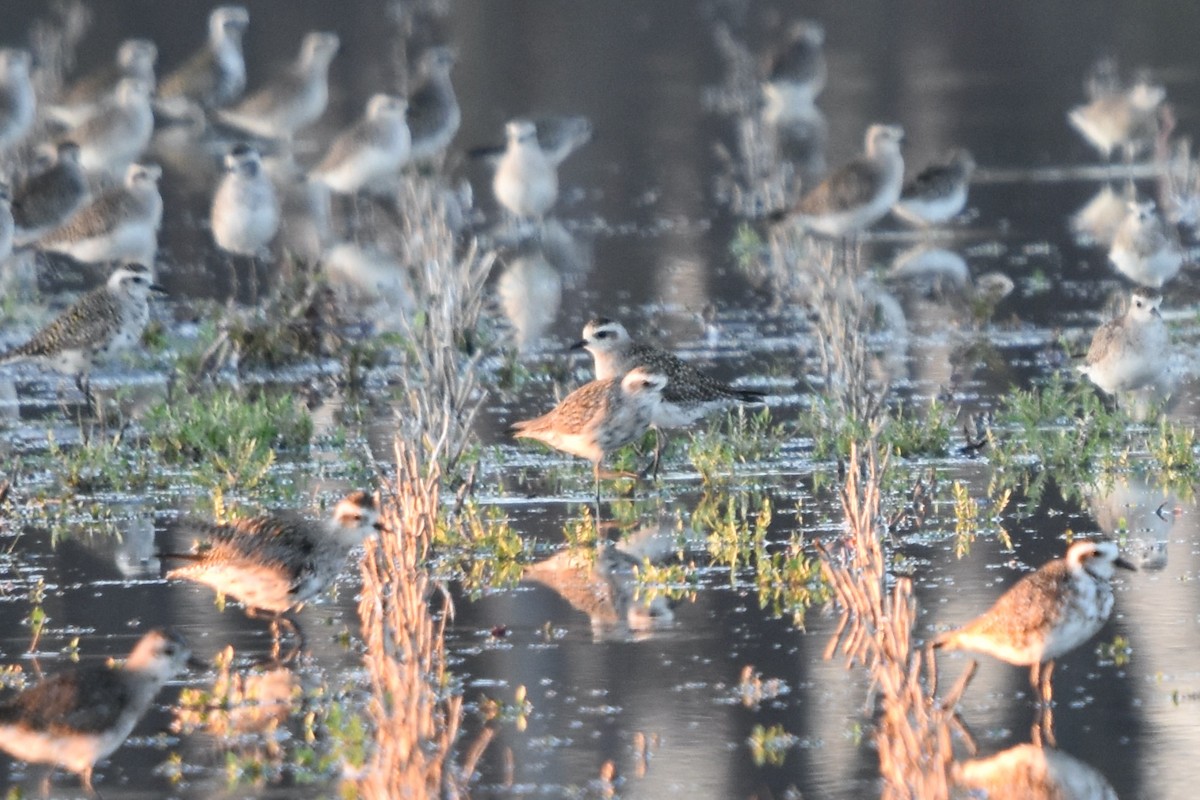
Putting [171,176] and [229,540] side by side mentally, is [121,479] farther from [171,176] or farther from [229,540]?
[171,176]

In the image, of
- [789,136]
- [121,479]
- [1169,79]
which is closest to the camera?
[121,479]

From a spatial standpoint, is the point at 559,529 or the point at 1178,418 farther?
the point at 1178,418

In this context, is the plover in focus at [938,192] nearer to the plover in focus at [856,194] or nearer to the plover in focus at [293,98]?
the plover in focus at [856,194]

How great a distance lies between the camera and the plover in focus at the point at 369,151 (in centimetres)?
2411

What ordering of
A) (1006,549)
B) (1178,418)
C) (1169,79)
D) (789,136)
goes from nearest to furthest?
(1006,549) → (1178,418) → (789,136) → (1169,79)

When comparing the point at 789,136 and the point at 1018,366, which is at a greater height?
the point at 789,136

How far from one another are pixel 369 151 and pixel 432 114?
2834 mm

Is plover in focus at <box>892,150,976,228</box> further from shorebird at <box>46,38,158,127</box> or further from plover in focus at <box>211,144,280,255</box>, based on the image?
shorebird at <box>46,38,158,127</box>

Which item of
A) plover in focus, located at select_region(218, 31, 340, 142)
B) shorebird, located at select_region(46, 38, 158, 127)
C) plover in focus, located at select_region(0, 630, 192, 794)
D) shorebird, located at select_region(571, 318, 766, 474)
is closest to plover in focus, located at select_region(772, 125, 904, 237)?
shorebird, located at select_region(571, 318, 766, 474)

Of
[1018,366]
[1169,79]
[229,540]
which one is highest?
[1169,79]

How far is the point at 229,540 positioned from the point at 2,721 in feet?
6.26

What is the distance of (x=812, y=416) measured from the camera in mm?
12234

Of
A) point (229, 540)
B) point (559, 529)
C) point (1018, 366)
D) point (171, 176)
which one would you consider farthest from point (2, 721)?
point (171, 176)

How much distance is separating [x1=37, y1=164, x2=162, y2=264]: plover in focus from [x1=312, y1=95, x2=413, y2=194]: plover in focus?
199 inches
